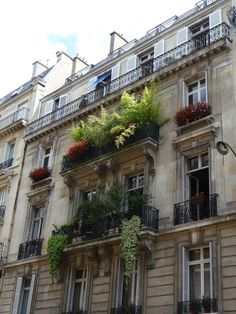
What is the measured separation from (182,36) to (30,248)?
10.6m

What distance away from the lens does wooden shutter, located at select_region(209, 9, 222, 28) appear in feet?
57.6

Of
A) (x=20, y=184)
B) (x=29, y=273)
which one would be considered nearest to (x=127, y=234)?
(x=29, y=273)

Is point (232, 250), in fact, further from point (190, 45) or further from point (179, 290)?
point (190, 45)

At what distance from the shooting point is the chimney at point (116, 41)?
2520 centimetres

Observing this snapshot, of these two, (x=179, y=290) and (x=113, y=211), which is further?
(x=113, y=211)

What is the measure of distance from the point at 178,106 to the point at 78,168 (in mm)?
4639

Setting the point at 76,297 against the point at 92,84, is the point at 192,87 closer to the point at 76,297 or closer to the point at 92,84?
the point at 92,84

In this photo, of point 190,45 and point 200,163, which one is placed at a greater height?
point 190,45

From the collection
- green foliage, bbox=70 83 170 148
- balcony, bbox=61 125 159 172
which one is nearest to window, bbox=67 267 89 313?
balcony, bbox=61 125 159 172

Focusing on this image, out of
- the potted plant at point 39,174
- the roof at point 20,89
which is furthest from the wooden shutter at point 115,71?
the roof at point 20,89

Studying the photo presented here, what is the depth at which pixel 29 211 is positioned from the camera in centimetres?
2097

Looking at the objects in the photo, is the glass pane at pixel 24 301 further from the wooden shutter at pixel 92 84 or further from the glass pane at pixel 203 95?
the glass pane at pixel 203 95

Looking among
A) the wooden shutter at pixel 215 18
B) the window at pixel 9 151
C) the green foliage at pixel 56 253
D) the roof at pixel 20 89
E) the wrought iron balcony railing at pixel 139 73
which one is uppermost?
the roof at pixel 20 89

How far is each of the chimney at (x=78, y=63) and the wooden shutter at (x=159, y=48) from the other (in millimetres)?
9198
